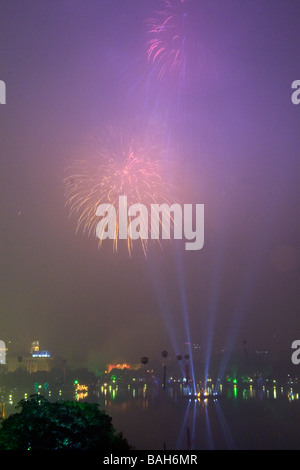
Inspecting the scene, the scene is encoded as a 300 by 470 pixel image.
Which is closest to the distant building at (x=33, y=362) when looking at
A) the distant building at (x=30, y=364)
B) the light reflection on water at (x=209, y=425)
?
the distant building at (x=30, y=364)

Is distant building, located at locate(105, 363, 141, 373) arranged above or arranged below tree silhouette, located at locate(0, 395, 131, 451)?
below

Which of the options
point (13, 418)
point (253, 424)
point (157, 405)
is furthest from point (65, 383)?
point (13, 418)

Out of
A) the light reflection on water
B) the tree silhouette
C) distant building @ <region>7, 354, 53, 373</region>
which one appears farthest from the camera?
distant building @ <region>7, 354, 53, 373</region>

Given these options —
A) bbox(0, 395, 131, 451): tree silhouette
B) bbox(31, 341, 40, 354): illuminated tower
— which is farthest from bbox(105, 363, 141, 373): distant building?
bbox(0, 395, 131, 451): tree silhouette

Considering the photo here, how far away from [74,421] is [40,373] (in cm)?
12584

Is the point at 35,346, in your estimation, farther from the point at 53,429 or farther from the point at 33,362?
the point at 53,429

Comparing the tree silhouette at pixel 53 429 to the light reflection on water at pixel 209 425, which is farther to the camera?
the light reflection on water at pixel 209 425

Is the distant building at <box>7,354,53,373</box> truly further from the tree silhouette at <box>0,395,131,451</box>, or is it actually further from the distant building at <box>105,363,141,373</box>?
the tree silhouette at <box>0,395,131,451</box>

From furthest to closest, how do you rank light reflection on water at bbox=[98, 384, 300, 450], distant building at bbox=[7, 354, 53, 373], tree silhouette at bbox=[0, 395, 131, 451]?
distant building at bbox=[7, 354, 53, 373], light reflection on water at bbox=[98, 384, 300, 450], tree silhouette at bbox=[0, 395, 131, 451]

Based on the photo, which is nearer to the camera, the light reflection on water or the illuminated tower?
the light reflection on water

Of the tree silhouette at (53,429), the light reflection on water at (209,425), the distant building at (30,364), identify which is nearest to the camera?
the tree silhouette at (53,429)

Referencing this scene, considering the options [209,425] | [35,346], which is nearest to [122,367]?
[35,346]

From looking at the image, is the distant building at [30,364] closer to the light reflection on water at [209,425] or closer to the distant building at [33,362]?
the distant building at [33,362]
